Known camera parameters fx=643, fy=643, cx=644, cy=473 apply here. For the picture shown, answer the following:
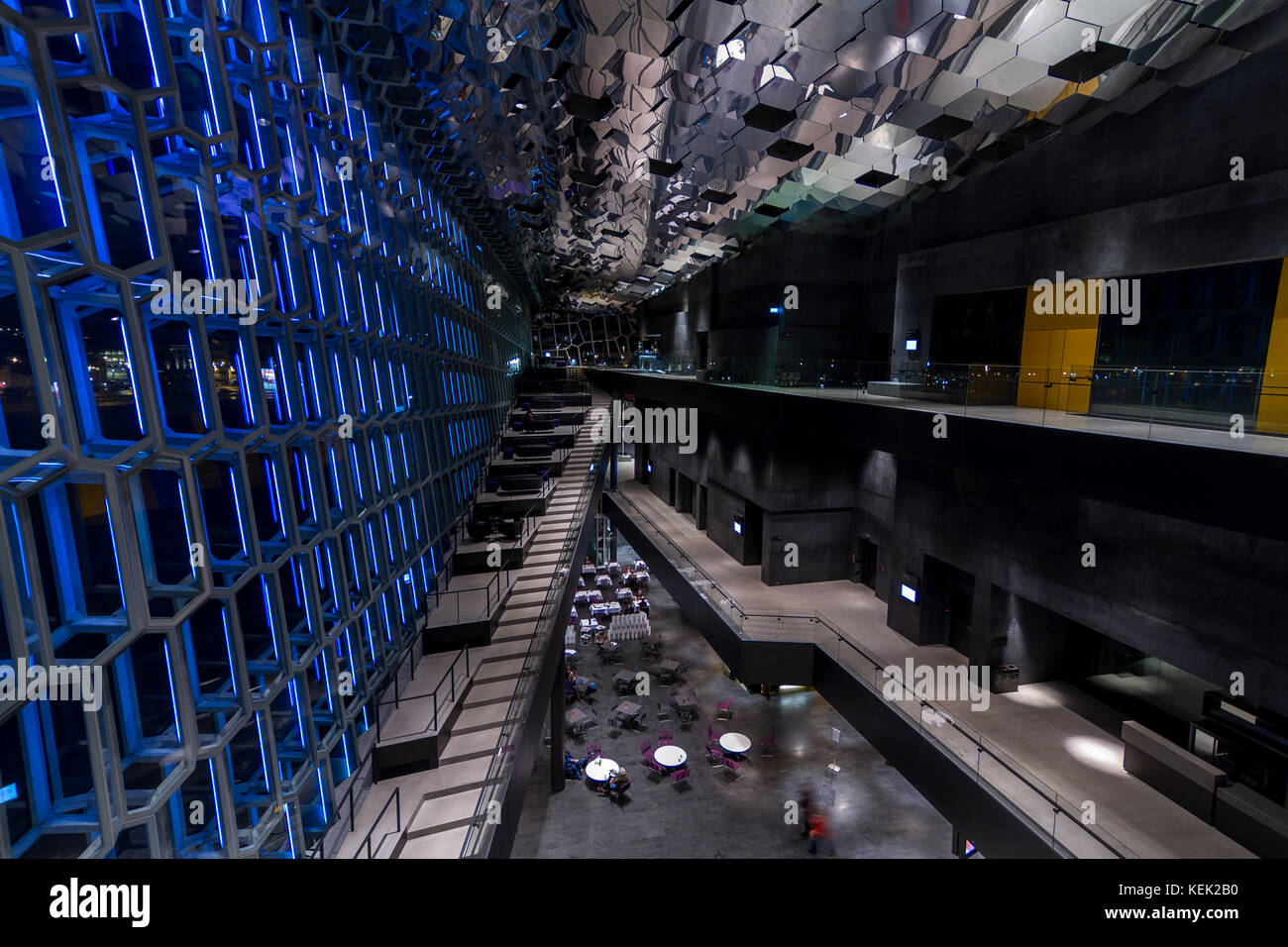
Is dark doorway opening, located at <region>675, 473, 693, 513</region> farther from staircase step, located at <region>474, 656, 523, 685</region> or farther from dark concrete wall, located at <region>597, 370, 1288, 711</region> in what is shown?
staircase step, located at <region>474, 656, 523, 685</region>

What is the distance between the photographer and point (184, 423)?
5.10 metres

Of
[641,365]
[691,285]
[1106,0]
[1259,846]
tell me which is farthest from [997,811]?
[691,285]

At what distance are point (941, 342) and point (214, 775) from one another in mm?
16051

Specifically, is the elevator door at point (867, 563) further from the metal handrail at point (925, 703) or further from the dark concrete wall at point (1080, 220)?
the dark concrete wall at point (1080, 220)

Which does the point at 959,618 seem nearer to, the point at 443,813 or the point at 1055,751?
the point at 1055,751

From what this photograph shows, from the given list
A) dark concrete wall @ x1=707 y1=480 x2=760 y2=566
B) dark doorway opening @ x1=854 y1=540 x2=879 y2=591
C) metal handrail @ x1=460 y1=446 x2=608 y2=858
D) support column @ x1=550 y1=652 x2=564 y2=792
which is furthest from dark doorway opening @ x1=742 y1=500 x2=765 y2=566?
support column @ x1=550 y1=652 x2=564 y2=792

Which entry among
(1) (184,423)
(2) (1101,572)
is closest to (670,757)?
(2) (1101,572)

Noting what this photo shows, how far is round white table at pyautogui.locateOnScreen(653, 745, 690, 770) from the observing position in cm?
1457

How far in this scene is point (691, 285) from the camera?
30.3 m

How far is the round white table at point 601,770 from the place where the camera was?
555 inches

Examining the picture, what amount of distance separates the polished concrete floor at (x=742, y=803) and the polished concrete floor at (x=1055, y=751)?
335 centimetres

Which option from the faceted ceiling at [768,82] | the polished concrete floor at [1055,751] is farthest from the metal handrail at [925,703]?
the faceted ceiling at [768,82]

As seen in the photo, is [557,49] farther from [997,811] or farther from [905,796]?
[905,796]

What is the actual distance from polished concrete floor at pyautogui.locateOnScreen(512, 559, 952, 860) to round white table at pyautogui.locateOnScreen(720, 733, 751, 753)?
620mm
